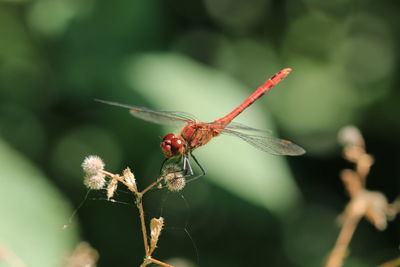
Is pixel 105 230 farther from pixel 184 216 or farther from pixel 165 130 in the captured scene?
pixel 165 130

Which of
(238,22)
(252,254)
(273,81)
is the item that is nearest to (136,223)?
(252,254)

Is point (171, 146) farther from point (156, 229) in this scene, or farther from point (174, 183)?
point (156, 229)

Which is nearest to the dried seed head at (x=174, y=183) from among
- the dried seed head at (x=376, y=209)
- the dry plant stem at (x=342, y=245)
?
the dry plant stem at (x=342, y=245)

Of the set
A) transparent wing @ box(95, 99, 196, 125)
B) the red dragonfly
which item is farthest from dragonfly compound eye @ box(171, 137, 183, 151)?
transparent wing @ box(95, 99, 196, 125)

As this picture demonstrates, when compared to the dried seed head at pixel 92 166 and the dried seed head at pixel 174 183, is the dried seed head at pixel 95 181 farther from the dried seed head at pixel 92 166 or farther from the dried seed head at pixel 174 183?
the dried seed head at pixel 174 183

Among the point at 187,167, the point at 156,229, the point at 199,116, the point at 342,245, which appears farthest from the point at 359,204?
the point at 199,116

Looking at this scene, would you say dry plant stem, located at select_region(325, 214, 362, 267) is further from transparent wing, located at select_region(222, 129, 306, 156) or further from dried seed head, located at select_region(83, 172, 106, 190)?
dried seed head, located at select_region(83, 172, 106, 190)
